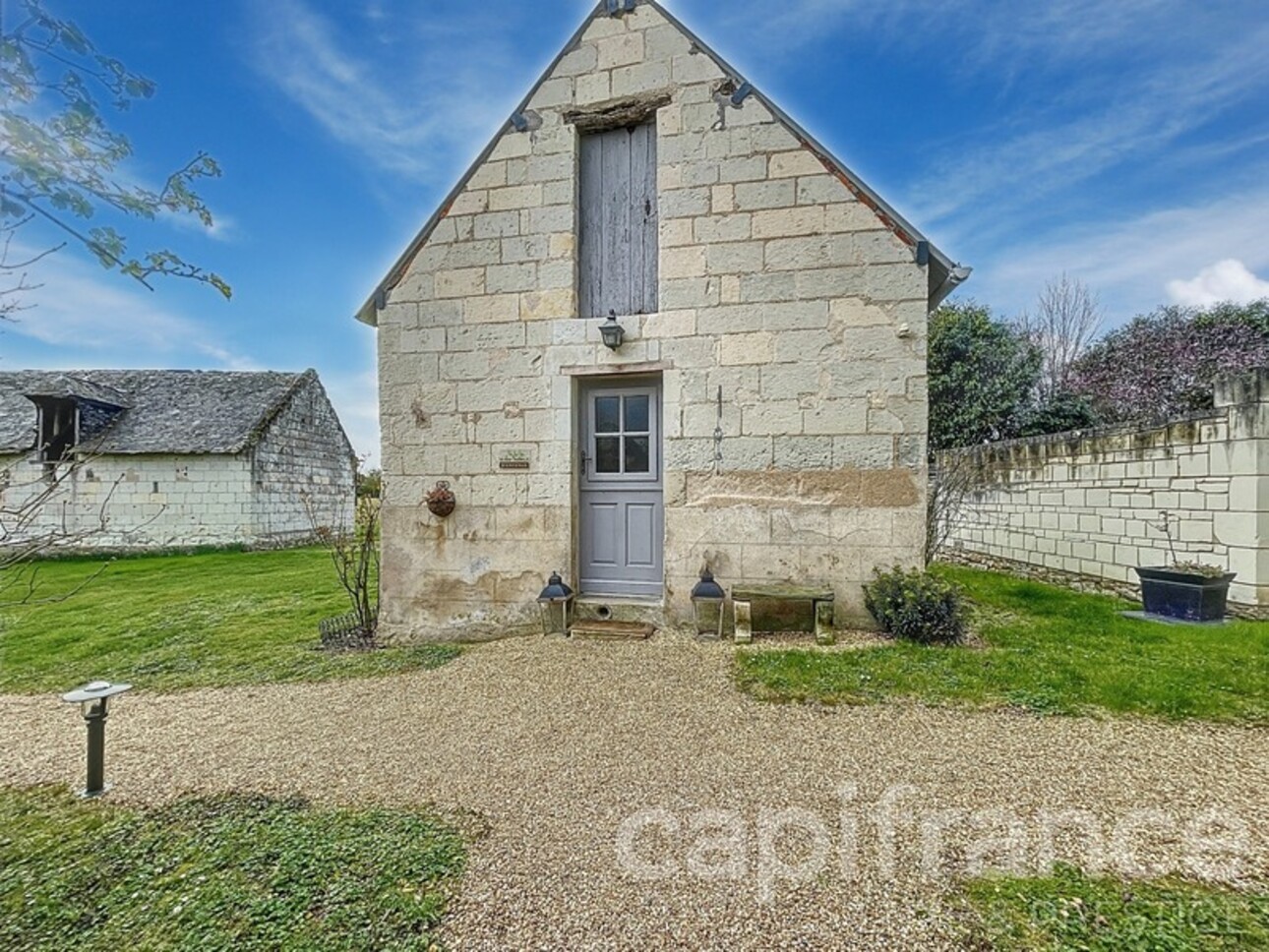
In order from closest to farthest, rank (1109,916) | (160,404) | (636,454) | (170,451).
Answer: (1109,916)
(636,454)
(170,451)
(160,404)

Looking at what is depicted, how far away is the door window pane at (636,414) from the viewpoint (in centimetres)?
597

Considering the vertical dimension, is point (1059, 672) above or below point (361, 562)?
below

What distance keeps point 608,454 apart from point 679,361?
125 centimetres

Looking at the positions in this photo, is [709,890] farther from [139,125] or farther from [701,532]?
[701,532]

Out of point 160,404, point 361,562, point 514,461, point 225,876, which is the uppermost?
point 160,404

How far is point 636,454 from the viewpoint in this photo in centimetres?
600

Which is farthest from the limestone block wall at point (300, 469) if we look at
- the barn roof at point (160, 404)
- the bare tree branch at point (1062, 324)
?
the bare tree branch at point (1062, 324)

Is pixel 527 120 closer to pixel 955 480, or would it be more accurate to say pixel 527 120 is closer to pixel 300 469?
pixel 955 480

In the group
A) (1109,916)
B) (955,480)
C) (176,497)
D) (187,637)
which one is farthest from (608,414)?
(176,497)

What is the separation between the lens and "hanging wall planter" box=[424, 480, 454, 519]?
19.5 ft

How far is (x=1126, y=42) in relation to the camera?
7.04 m

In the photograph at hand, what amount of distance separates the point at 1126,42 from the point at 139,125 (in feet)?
33.7

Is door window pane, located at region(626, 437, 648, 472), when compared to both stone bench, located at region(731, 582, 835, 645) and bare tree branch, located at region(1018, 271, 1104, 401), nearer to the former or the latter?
stone bench, located at region(731, 582, 835, 645)

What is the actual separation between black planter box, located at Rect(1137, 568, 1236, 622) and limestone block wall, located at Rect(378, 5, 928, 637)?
367cm
